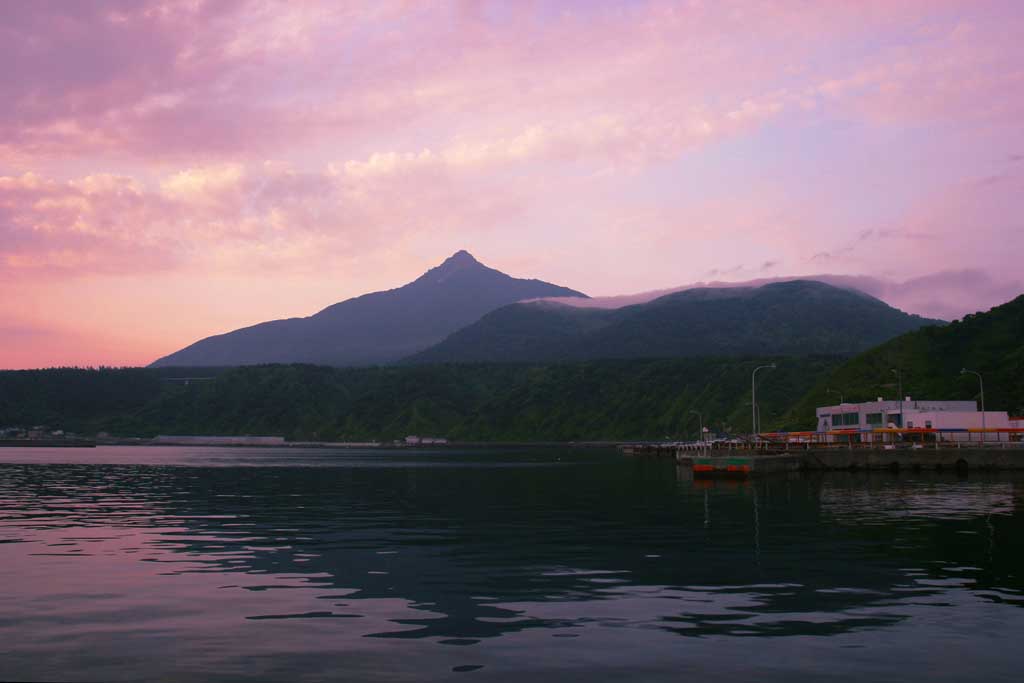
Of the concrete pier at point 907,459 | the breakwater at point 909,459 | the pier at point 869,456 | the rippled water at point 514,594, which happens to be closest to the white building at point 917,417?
the pier at point 869,456

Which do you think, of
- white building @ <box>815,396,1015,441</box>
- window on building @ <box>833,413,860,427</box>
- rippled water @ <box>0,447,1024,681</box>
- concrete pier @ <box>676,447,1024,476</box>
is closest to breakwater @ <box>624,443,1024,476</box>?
concrete pier @ <box>676,447,1024,476</box>

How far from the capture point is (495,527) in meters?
50.8

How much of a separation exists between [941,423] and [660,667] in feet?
509

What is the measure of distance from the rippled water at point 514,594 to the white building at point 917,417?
103 meters

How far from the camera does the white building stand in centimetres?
15812

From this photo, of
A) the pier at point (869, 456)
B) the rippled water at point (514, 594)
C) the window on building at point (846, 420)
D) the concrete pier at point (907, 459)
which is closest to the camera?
the rippled water at point (514, 594)

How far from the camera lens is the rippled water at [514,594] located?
2011cm

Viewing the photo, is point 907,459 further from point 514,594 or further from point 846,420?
point 514,594

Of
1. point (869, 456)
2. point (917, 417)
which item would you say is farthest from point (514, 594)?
point (917, 417)

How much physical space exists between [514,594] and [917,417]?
491ft

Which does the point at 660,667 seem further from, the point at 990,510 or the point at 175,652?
the point at 990,510

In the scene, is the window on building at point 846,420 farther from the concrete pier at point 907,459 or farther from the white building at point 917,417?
the concrete pier at point 907,459

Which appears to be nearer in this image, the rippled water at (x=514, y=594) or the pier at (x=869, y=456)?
the rippled water at (x=514, y=594)

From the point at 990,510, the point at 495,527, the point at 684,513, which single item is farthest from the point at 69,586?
the point at 990,510
